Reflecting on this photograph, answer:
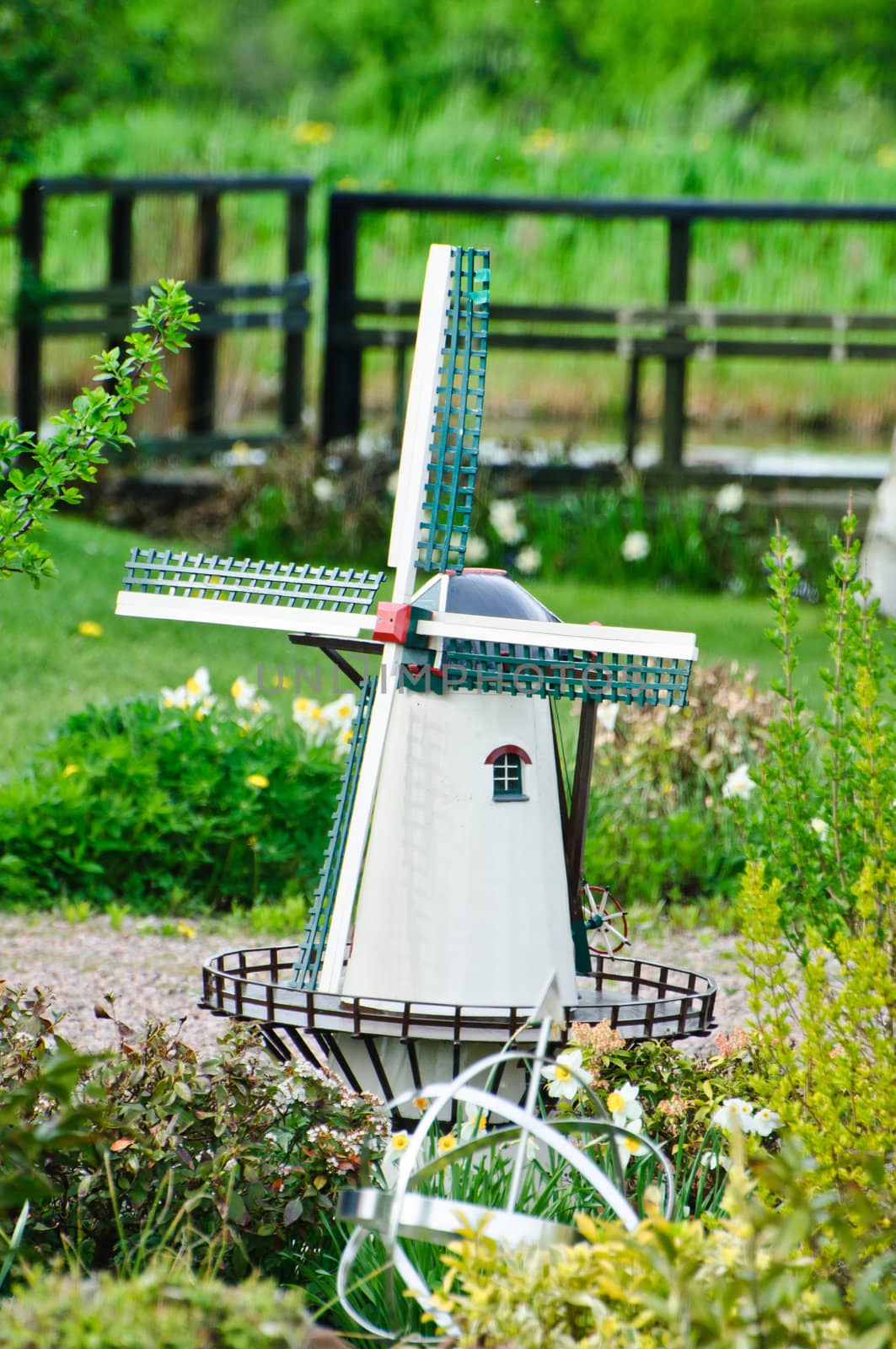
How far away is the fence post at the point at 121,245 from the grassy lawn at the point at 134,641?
1.49 meters

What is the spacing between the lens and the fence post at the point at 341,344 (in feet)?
36.9

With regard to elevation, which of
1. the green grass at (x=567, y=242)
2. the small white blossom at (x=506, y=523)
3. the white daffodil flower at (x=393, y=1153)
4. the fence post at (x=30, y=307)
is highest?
the green grass at (x=567, y=242)

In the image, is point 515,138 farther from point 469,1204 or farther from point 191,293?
point 469,1204

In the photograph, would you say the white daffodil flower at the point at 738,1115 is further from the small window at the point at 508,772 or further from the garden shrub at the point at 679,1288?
the small window at the point at 508,772

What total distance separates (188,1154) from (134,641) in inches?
226

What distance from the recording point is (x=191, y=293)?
36.7 ft

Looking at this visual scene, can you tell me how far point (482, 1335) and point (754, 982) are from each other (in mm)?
774

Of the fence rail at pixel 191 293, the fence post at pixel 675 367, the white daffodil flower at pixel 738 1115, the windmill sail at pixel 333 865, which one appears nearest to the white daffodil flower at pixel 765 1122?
the white daffodil flower at pixel 738 1115

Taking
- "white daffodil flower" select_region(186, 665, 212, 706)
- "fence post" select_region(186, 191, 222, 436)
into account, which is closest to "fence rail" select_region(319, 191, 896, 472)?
"fence post" select_region(186, 191, 222, 436)

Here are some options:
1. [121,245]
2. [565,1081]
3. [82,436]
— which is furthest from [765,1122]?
[121,245]

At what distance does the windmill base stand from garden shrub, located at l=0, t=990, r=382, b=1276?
117mm

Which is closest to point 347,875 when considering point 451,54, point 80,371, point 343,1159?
point 343,1159

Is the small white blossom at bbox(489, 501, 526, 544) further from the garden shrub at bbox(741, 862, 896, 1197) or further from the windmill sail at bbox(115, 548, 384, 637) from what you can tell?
the garden shrub at bbox(741, 862, 896, 1197)

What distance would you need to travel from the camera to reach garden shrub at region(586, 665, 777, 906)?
5.84 metres
